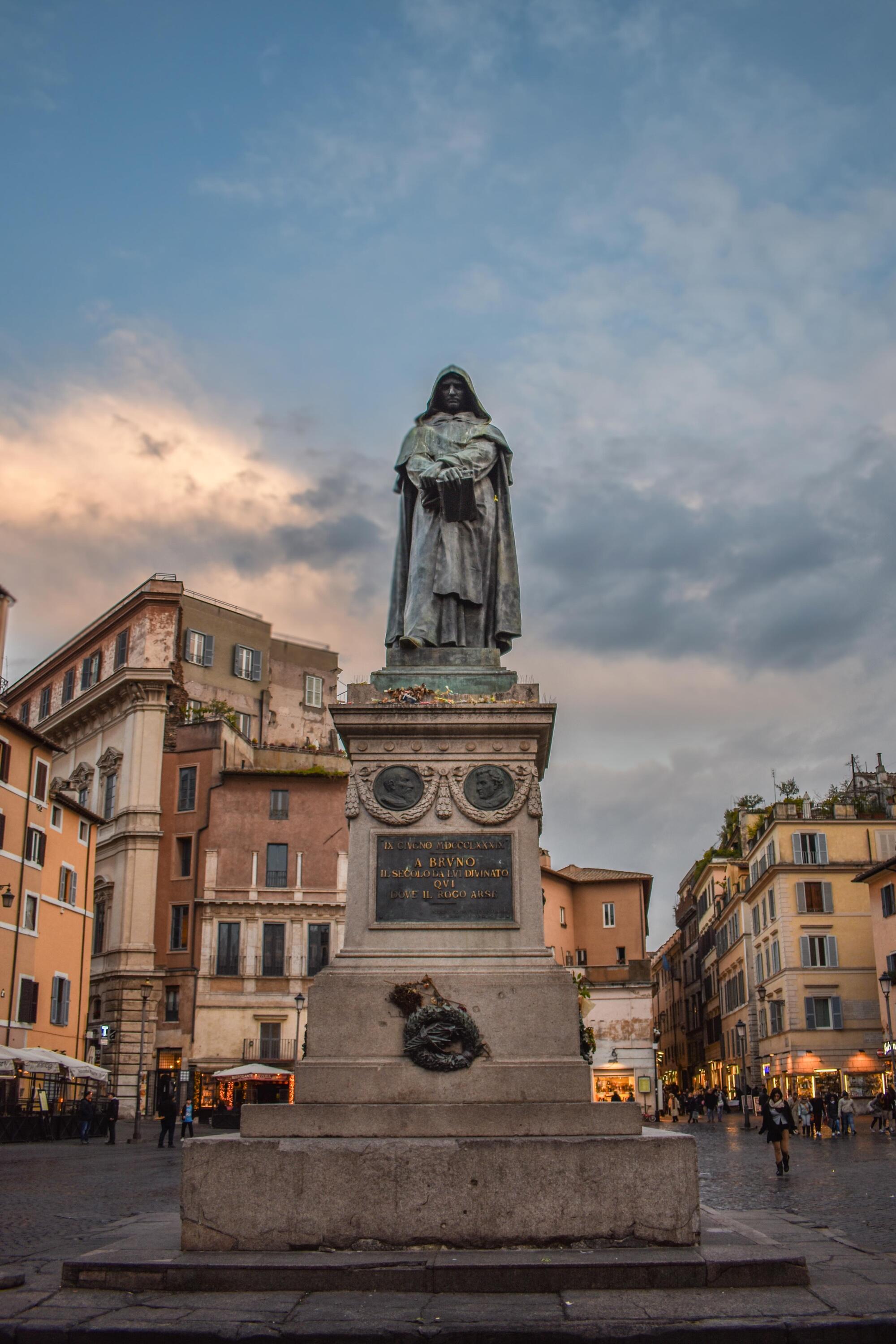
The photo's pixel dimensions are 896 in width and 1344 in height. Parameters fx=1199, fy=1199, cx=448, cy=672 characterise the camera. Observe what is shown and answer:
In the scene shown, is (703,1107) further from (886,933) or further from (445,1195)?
(445,1195)

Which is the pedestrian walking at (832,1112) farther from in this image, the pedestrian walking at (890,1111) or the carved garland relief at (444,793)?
the carved garland relief at (444,793)

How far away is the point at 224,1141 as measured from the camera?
7688mm

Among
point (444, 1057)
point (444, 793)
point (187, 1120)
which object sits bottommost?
point (187, 1120)

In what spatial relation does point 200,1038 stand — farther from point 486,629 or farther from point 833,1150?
point 486,629

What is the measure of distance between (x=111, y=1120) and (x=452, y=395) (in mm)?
30296

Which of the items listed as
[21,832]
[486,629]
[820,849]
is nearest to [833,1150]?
[486,629]

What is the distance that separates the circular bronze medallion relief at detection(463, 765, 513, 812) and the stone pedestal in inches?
0.6

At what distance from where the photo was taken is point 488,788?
957 centimetres

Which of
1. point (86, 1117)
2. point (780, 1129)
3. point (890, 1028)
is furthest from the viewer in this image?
point (890, 1028)

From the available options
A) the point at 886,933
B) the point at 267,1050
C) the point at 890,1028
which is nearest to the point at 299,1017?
the point at 267,1050

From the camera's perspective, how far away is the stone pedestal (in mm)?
7469

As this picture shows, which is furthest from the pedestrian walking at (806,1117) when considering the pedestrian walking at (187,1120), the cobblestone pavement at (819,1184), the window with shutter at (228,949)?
the window with shutter at (228,949)

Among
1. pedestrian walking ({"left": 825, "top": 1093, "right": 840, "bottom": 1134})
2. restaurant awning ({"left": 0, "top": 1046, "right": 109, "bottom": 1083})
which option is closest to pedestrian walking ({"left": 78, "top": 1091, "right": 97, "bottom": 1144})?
restaurant awning ({"left": 0, "top": 1046, "right": 109, "bottom": 1083})

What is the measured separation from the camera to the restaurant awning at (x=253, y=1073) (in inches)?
1721
